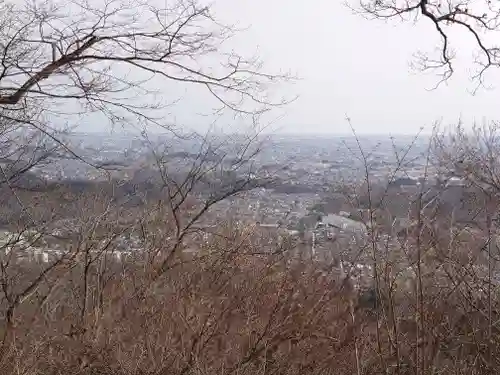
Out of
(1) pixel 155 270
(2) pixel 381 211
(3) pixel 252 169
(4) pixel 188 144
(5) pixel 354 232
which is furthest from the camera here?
(3) pixel 252 169

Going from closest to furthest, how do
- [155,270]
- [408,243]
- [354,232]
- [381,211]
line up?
1. [408,243]
2. [381,211]
3. [354,232]
4. [155,270]

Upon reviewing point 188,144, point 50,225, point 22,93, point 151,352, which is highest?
point 22,93

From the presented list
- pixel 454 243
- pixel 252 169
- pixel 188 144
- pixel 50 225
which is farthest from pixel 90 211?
pixel 454 243

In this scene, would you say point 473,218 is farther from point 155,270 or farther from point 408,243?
point 155,270

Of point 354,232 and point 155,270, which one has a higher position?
point 354,232

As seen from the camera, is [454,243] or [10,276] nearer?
[454,243]

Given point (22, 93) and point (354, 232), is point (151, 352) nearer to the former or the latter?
point (354, 232)

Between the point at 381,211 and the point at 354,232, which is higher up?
the point at 381,211

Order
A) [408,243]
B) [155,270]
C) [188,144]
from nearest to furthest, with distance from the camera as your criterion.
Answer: [408,243] < [188,144] < [155,270]

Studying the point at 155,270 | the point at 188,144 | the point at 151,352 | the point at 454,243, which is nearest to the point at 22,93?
the point at 188,144
